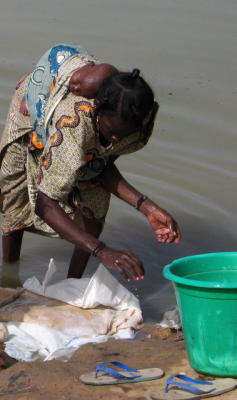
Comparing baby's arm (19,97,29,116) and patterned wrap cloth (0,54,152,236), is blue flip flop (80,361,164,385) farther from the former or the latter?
baby's arm (19,97,29,116)

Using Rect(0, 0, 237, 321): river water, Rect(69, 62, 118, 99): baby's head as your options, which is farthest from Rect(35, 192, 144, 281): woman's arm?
Rect(0, 0, 237, 321): river water

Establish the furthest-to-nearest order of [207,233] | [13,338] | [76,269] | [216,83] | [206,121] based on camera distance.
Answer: [216,83]
[206,121]
[207,233]
[76,269]
[13,338]

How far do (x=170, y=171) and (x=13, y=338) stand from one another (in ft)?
9.28

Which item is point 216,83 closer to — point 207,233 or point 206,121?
point 206,121

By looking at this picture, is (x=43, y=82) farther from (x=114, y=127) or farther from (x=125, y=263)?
(x=125, y=263)

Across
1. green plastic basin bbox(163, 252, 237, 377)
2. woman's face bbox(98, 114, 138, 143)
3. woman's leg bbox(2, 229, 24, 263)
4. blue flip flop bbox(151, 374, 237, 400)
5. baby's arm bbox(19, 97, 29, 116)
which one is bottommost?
woman's leg bbox(2, 229, 24, 263)

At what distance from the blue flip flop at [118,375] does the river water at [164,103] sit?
1196 mm

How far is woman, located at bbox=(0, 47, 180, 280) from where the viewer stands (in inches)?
146

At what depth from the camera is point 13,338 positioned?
4.03 metres

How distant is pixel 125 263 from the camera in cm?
362

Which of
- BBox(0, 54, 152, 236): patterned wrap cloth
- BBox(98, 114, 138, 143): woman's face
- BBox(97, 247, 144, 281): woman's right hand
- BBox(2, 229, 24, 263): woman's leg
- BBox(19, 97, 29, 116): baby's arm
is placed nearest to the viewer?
BBox(97, 247, 144, 281): woman's right hand

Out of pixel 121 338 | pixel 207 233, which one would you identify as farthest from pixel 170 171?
pixel 121 338

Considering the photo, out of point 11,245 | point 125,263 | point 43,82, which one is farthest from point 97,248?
point 11,245

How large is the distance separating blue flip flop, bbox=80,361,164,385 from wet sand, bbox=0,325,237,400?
2 cm
